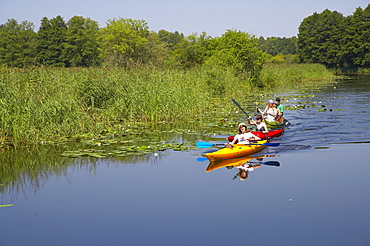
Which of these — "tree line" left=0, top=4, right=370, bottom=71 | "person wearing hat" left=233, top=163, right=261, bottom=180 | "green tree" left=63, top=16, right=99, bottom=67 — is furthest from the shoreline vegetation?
"green tree" left=63, top=16, right=99, bottom=67

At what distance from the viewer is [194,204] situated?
943cm

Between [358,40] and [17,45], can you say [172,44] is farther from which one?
[358,40]

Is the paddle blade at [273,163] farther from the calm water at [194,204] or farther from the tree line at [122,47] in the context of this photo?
the tree line at [122,47]

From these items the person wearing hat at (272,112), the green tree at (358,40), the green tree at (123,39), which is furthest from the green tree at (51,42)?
the person wearing hat at (272,112)

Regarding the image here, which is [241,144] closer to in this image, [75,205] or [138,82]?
[75,205]

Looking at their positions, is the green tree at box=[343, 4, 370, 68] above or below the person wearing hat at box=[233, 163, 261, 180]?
above

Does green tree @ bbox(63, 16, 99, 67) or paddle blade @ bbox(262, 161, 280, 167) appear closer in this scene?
paddle blade @ bbox(262, 161, 280, 167)

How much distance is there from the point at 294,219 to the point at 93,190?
15.4 ft

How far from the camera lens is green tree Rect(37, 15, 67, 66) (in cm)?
7569

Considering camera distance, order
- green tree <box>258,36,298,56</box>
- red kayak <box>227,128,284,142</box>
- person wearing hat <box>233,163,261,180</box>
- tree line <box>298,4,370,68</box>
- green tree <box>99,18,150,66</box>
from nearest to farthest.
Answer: person wearing hat <box>233,163,261,180</box> < red kayak <box>227,128,284,142</box> < green tree <box>99,18,150,66</box> < tree line <box>298,4,370,68</box> < green tree <box>258,36,298,56</box>

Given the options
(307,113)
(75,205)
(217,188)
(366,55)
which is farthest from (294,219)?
(366,55)

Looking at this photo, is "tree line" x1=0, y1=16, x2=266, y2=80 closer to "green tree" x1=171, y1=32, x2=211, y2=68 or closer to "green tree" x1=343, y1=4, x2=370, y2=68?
"green tree" x1=171, y1=32, x2=211, y2=68

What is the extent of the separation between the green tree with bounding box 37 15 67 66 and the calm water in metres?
65.6

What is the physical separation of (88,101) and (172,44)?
2855 centimetres
